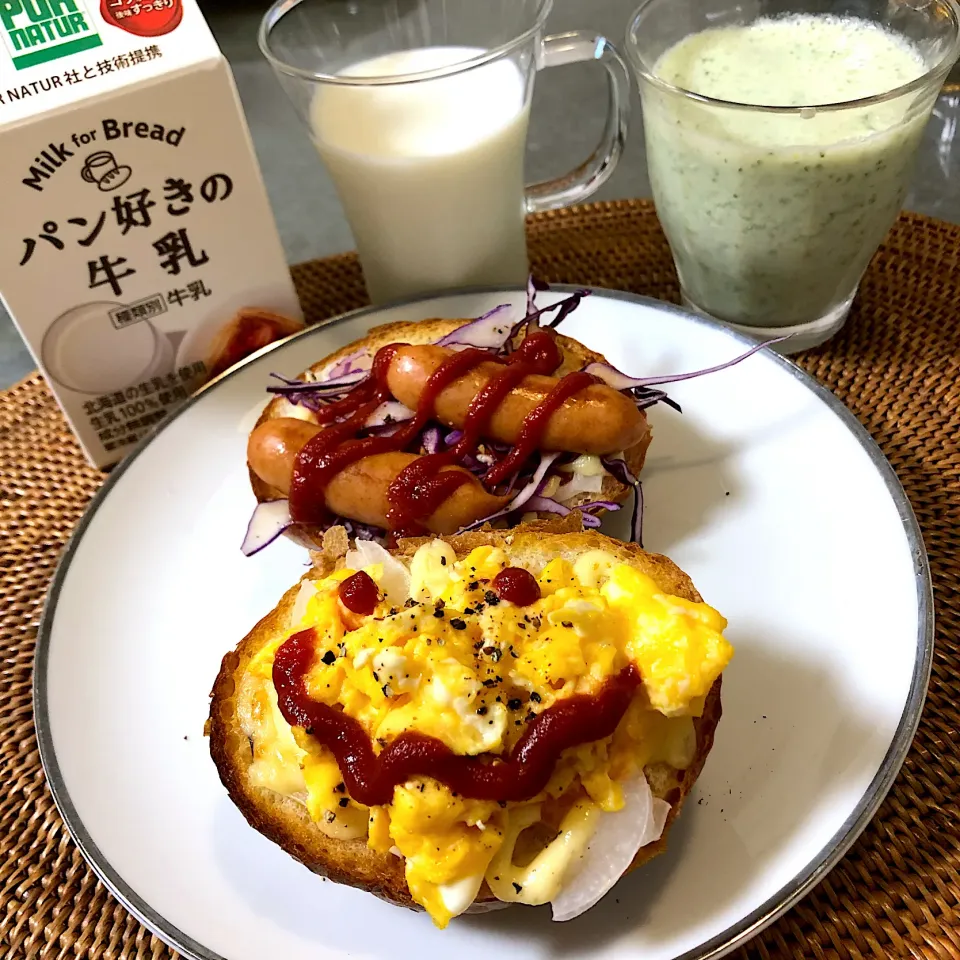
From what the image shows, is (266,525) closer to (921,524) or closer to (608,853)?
(608,853)

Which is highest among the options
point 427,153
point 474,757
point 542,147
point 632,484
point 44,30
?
point 44,30

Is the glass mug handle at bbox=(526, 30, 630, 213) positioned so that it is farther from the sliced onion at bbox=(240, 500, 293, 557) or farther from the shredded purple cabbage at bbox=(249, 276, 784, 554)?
the sliced onion at bbox=(240, 500, 293, 557)

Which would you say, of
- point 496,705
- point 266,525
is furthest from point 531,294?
point 496,705

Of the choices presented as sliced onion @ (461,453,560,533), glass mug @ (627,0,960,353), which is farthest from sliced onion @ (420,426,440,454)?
glass mug @ (627,0,960,353)

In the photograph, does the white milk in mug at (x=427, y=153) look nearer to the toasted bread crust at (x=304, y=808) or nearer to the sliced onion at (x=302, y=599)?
the toasted bread crust at (x=304, y=808)

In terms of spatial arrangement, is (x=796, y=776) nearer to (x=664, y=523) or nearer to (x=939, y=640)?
(x=939, y=640)

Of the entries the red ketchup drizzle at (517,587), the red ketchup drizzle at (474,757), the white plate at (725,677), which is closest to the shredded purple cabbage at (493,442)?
the white plate at (725,677)
